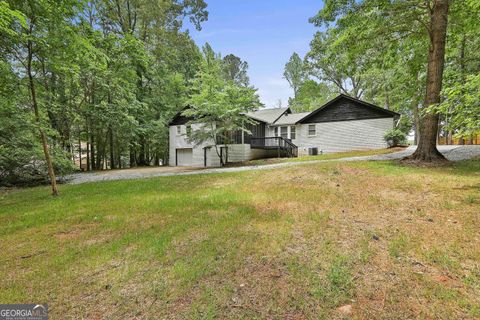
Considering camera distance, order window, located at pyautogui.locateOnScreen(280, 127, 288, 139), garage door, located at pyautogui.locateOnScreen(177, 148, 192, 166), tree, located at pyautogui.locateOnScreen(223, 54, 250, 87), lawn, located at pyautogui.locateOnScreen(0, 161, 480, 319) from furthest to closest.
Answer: tree, located at pyautogui.locateOnScreen(223, 54, 250, 87), window, located at pyautogui.locateOnScreen(280, 127, 288, 139), garage door, located at pyautogui.locateOnScreen(177, 148, 192, 166), lawn, located at pyautogui.locateOnScreen(0, 161, 480, 319)

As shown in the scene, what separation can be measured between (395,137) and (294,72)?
95.2 ft

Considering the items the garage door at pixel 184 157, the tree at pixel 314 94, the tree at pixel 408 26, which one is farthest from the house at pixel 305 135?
the tree at pixel 314 94

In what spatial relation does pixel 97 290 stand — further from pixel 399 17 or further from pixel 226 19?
pixel 226 19

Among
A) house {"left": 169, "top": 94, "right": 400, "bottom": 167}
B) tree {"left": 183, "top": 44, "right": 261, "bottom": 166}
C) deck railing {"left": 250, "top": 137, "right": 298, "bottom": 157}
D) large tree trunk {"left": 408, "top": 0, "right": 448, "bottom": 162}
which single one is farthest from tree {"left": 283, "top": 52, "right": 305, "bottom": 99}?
large tree trunk {"left": 408, "top": 0, "right": 448, "bottom": 162}

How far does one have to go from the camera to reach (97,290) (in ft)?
8.86

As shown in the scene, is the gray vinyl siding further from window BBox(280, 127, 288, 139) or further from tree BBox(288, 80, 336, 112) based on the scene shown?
tree BBox(288, 80, 336, 112)

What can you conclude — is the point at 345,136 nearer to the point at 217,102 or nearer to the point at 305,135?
the point at 305,135

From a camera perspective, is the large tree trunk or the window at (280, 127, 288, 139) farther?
the window at (280, 127, 288, 139)

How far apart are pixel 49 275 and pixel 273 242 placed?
2928 mm

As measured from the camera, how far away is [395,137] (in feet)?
57.4

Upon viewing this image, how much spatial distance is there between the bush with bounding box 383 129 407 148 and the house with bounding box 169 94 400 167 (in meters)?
0.59

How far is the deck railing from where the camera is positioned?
815 inches

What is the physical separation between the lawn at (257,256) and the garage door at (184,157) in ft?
54.5

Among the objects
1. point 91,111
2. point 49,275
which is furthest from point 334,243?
point 91,111
